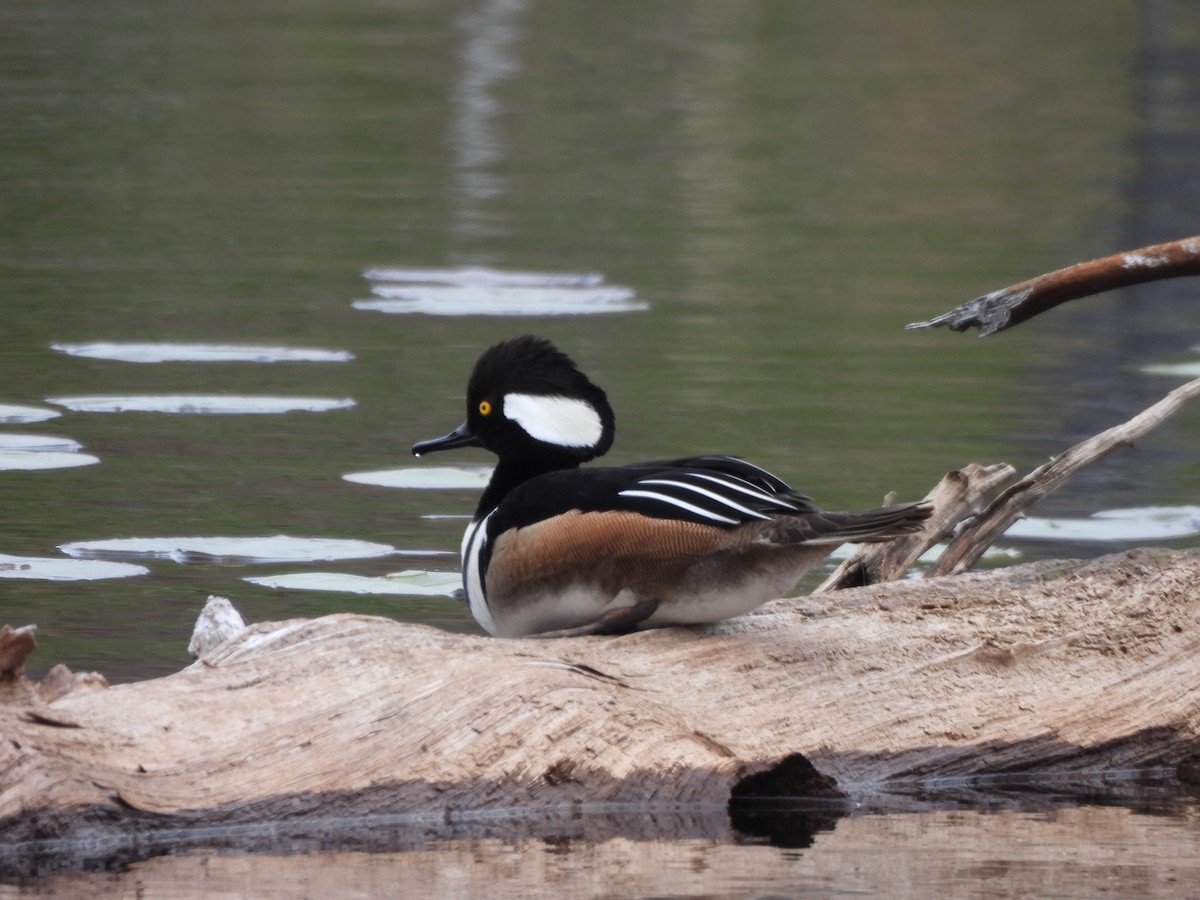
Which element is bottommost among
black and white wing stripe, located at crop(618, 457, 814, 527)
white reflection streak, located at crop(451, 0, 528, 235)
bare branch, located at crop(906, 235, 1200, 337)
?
white reflection streak, located at crop(451, 0, 528, 235)

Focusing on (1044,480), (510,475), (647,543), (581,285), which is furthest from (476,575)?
(581,285)

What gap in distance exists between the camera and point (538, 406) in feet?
17.1

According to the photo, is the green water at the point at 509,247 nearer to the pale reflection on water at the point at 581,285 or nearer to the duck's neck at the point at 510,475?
the pale reflection on water at the point at 581,285

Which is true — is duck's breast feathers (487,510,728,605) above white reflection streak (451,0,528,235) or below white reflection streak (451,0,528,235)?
above

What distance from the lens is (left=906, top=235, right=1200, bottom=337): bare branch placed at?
17.1 feet

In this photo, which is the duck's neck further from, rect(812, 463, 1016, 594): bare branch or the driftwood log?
rect(812, 463, 1016, 594): bare branch

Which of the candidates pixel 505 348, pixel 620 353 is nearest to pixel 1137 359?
→ pixel 620 353

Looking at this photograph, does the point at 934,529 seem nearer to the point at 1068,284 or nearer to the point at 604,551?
the point at 1068,284

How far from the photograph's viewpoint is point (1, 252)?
13.3 meters

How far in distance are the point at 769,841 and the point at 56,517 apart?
12.3 feet

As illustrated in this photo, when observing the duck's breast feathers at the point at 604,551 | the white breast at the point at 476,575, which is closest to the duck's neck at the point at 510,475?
the white breast at the point at 476,575

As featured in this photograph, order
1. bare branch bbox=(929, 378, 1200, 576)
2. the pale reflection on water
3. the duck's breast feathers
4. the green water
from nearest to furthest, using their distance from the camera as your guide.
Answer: the pale reflection on water → the duck's breast feathers → bare branch bbox=(929, 378, 1200, 576) → the green water

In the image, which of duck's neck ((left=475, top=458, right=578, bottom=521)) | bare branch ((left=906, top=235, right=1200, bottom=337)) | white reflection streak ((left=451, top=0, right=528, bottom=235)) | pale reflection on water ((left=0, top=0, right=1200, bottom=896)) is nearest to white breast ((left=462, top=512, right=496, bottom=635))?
duck's neck ((left=475, top=458, right=578, bottom=521))

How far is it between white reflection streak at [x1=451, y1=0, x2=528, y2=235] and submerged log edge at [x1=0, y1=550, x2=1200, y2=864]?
9.67m
